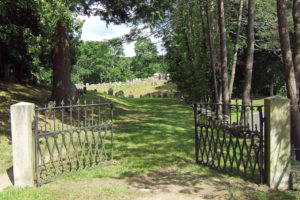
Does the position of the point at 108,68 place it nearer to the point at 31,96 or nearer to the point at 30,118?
the point at 31,96

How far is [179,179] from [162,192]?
2.84 feet

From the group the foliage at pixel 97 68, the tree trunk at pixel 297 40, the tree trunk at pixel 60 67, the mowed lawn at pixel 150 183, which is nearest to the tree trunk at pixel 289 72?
the tree trunk at pixel 297 40

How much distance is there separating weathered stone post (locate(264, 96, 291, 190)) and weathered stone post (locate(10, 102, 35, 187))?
4.65 meters

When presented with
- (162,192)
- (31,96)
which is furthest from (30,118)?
(31,96)

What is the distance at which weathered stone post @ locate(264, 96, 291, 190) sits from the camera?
17.9 ft

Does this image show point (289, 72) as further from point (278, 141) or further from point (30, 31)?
point (30, 31)

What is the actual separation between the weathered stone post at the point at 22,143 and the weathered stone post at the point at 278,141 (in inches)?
183

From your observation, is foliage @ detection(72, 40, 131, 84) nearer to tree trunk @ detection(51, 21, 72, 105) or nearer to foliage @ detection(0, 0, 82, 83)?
foliage @ detection(0, 0, 82, 83)

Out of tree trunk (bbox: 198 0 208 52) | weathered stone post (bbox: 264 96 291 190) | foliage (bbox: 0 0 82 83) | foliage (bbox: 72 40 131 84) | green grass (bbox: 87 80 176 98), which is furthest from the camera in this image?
foliage (bbox: 72 40 131 84)

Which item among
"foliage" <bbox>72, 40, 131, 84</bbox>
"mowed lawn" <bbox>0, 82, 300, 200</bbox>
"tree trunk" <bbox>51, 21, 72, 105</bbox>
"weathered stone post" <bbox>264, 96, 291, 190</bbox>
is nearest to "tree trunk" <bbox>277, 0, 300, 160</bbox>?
"weathered stone post" <bbox>264, 96, 291, 190</bbox>

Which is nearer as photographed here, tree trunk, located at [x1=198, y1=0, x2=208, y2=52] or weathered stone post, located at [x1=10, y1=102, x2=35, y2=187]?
weathered stone post, located at [x1=10, y1=102, x2=35, y2=187]

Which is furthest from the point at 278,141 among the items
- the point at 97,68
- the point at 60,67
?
the point at 97,68

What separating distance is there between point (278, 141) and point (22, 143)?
4.96m

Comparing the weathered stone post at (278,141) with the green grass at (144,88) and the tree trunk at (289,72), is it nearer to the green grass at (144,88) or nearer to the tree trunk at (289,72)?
the tree trunk at (289,72)
